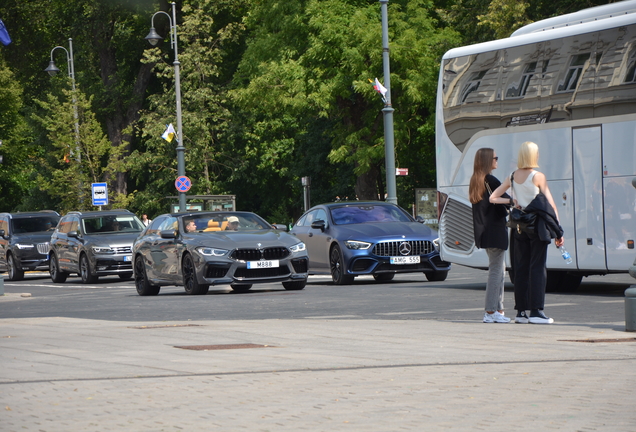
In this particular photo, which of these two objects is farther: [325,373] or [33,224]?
[33,224]

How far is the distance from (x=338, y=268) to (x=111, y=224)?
1026 cm

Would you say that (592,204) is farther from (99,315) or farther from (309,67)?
(309,67)

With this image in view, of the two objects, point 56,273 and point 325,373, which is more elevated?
→ point 325,373

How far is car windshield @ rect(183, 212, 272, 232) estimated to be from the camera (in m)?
20.5

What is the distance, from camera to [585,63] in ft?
53.9

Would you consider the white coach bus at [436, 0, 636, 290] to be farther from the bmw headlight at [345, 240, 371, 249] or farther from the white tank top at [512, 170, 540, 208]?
the white tank top at [512, 170, 540, 208]

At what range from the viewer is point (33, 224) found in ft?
115

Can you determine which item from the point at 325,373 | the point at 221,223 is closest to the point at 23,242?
the point at 221,223

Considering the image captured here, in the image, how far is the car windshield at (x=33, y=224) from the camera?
34719mm

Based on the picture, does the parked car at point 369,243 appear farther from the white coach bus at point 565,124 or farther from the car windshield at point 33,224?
the car windshield at point 33,224

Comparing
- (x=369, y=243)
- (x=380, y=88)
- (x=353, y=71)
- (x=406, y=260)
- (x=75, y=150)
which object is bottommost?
(x=406, y=260)

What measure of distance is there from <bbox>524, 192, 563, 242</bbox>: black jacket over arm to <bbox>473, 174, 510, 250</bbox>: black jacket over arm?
372 millimetres

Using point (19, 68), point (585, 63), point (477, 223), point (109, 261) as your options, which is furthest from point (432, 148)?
point (477, 223)

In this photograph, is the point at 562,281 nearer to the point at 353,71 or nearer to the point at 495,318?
the point at 495,318
